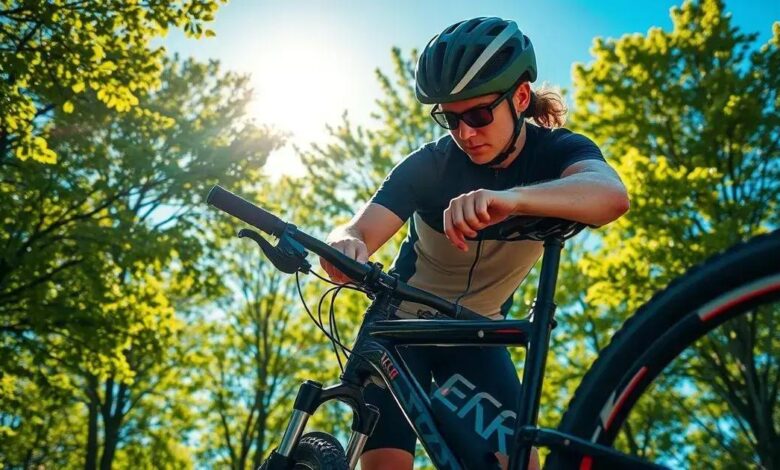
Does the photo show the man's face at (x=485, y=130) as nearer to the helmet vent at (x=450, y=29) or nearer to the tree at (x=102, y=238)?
the helmet vent at (x=450, y=29)

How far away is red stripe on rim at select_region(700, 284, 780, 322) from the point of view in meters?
1.38

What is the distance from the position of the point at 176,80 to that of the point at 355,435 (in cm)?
1405

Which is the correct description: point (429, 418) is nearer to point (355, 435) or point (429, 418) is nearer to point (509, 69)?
point (355, 435)

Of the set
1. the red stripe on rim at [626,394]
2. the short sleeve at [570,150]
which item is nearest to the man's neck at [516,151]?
the short sleeve at [570,150]

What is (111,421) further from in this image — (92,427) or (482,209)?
(482,209)

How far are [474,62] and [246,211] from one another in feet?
3.08

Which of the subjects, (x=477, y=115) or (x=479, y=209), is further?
(x=477, y=115)

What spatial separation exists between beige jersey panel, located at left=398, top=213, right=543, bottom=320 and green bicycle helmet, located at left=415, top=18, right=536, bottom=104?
632 millimetres

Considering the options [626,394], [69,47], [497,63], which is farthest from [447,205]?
[69,47]

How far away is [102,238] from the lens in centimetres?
1023

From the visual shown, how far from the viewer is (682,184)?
33.5 ft

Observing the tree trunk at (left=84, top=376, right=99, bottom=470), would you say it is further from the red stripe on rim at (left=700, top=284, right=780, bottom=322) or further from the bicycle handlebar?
the red stripe on rim at (left=700, top=284, right=780, bottom=322)

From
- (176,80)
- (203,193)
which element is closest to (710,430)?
(203,193)

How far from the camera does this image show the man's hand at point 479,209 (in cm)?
176
